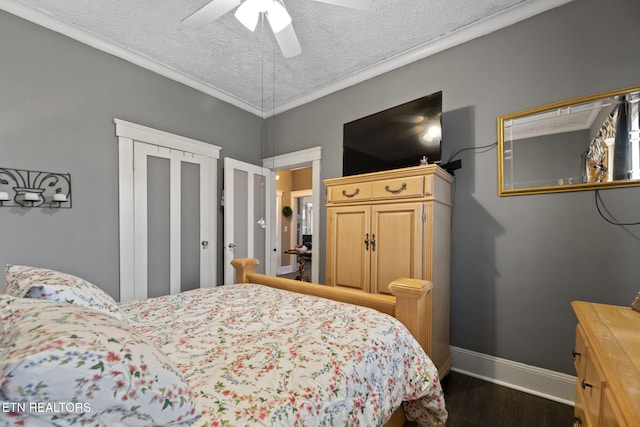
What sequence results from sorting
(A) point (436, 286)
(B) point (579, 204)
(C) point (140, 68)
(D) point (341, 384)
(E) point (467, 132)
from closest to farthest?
1. (D) point (341, 384)
2. (B) point (579, 204)
3. (A) point (436, 286)
4. (E) point (467, 132)
5. (C) point (140, 68)

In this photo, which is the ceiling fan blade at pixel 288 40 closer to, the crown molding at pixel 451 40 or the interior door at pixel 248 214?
the crown molding at pixel 451 40

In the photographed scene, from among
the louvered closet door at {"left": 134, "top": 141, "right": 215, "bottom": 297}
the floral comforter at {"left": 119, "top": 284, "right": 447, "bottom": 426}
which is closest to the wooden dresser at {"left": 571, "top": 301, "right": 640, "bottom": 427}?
the floral comforter at {"left": 119, "top": 284, "right": 447, "bottom": 426}

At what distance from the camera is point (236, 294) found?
1730 millimetres

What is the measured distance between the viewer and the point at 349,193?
236 cm

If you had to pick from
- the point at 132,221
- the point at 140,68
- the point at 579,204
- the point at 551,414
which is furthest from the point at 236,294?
the point at 140,68

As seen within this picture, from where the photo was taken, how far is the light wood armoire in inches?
75.6

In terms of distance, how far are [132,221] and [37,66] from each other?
143cm

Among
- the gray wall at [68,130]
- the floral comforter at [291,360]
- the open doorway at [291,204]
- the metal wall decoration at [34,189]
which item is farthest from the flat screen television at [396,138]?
the metal wall decoration at [34,189]

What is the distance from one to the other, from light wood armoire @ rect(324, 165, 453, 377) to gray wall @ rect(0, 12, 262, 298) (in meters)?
2.11

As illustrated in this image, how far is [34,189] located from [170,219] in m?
1.04

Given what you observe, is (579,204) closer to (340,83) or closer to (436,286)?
(436,286)

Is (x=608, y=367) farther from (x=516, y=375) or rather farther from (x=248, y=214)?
(x=248, y=214)

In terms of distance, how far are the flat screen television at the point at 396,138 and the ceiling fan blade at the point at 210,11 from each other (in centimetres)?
151

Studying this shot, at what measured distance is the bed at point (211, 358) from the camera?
1.58 ft
